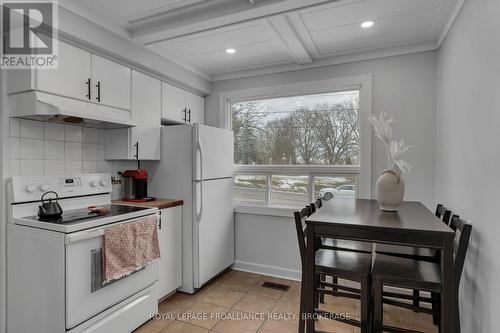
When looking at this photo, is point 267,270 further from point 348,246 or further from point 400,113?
point 400,113

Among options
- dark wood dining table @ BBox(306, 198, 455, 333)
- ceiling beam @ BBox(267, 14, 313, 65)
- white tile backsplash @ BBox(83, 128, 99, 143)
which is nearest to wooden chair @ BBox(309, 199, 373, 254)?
dark wood dining table @ BBox(306, 198, 455, 333)

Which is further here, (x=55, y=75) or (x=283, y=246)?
(x=283, y=246)

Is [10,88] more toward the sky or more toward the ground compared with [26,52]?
more toward the ground

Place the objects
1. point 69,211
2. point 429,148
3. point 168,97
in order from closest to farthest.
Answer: point 69,211 < point 429,148 < point 168,97

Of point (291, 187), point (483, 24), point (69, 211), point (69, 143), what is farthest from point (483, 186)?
point (69, 143)

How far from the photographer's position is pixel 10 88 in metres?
2.00

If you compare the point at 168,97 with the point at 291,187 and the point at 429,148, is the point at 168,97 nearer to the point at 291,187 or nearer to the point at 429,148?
the point at 291,187

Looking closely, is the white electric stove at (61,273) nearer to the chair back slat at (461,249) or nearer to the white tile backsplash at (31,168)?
the white tile backsplash at (31,168)

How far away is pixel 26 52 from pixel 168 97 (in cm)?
136

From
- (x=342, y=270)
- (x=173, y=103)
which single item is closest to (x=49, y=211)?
(x=173, y=103)

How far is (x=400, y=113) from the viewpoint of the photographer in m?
2.79

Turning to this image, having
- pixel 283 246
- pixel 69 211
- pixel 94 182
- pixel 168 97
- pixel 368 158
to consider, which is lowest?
pixel 283 246

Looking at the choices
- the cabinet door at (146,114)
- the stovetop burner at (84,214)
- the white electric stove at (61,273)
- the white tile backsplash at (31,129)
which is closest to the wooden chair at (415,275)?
the white electric stove at (61,273)

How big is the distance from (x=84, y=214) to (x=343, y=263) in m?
1.93
